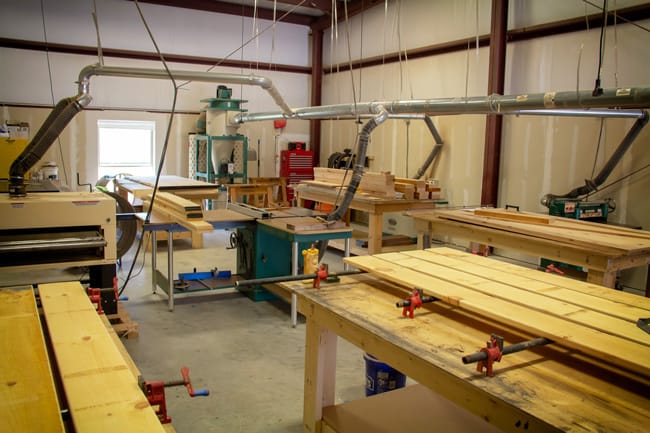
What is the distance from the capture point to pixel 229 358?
A: 3.45 meters

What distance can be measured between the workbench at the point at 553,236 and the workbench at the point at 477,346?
1.20 meters

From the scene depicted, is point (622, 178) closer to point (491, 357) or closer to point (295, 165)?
point (491, 357)

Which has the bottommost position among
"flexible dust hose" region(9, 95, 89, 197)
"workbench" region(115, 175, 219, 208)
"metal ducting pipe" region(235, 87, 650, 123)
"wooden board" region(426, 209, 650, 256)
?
"wooden board" region(426, 209, 650, 256)

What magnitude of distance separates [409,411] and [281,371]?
122cm

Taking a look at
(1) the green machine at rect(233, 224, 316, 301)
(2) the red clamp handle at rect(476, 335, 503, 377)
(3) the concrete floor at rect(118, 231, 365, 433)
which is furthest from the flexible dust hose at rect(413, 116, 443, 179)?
(2) the red clamp handle at rect(476, 335, 503, 377)

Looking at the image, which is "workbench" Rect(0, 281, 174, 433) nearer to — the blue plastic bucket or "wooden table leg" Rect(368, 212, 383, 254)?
the blue plastic bucket

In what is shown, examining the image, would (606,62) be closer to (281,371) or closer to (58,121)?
(281,371)

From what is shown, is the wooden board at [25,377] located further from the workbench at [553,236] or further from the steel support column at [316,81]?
the steel support column at [316,81]

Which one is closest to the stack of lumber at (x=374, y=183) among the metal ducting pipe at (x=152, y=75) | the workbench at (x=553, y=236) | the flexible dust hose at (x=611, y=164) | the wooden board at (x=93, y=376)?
the workbench at (x=553, y=236)

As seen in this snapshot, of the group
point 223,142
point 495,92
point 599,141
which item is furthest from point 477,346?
point 223,142

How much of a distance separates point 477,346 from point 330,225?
2.62m

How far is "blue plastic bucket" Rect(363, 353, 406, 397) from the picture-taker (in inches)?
102

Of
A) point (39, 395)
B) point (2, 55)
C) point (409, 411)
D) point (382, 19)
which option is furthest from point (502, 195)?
point (2, 55)

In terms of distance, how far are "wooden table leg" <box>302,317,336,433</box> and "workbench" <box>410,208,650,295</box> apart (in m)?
1.98
